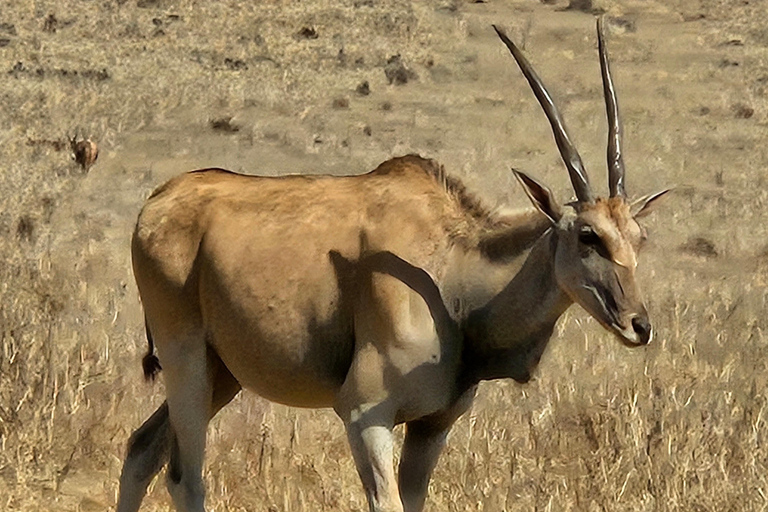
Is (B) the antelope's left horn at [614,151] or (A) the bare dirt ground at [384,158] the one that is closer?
(B) the antelope's left horn at [614,151]

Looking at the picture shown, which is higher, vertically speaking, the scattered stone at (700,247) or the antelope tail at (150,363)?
the antelope tail at (150,363)

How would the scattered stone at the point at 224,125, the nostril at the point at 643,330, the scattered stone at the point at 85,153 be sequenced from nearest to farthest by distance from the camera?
the nostril at the point at 643,330 < the scattered stone at the point at 85,153 < the scattered stone at the point at 224,125

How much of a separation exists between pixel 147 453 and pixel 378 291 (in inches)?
73.8

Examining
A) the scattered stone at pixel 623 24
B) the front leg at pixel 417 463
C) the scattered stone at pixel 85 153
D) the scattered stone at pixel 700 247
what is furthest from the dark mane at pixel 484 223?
the scattered stone at pixel 623 24

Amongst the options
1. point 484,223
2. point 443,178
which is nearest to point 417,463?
point 484,223

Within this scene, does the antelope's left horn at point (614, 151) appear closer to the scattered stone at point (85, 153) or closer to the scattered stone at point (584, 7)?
the scattered stone at point (85, 153)

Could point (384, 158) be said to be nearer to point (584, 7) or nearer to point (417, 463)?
point (584, 7)

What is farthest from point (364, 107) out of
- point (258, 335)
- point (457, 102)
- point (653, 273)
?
point (258, 335)

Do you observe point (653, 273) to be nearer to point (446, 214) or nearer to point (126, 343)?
point (126, 343)

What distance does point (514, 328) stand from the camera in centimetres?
632

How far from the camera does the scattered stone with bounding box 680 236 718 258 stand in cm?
1683

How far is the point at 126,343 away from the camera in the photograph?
1034 cm

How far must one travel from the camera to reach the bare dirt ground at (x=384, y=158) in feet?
25.6

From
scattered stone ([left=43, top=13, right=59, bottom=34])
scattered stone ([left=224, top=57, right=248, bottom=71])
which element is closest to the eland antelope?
scattered stone ([left=224, top=57, right=248, bottom=71])
